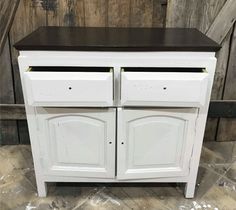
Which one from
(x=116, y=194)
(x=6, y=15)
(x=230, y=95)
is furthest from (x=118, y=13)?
(x=116, y=194)

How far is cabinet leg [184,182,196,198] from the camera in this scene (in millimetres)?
1469

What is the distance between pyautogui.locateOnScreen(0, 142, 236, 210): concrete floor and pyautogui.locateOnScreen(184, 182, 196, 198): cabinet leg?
26 millimetres

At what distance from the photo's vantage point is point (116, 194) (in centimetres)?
153

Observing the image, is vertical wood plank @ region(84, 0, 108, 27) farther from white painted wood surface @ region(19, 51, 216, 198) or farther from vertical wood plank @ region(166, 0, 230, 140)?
white painted wood surface @ region(19, 51, 216, 198)

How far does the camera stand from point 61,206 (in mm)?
1448

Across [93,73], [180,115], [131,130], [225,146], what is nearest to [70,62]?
[93,73]

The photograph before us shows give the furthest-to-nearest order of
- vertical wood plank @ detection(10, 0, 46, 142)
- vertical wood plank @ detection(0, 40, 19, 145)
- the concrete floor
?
vertical wood plank @ detection(0, 40, 19, 145)
vertical wood plank @ detection(10, 0, 46, 142)
the concrete floor

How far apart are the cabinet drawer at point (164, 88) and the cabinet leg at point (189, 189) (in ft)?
1.63

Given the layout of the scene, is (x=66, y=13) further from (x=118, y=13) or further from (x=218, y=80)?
(x=218, y=80)

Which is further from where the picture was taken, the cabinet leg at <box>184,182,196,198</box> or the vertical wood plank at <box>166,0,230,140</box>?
the vertical wood plank at <box>166,0,230,140</box>

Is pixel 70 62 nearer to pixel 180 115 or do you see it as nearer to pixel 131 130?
pixel 131 130

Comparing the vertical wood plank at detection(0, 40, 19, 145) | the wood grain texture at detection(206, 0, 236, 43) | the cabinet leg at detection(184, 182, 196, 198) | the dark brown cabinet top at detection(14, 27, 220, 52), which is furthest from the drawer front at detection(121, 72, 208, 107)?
the vertical wood plank at detection(0, 40, 19, 145)

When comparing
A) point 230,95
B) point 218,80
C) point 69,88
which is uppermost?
point 69,88

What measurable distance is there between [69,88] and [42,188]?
632mm
